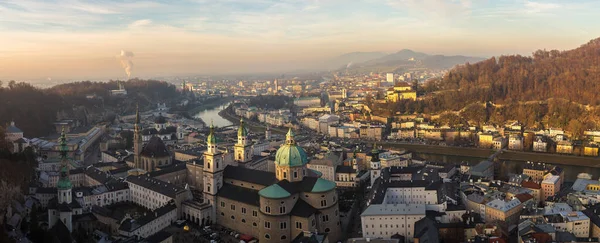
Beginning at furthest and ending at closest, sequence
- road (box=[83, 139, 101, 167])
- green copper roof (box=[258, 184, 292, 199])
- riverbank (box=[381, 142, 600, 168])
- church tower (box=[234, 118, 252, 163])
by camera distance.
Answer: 1. road (box=[83, 139, 101, 167])
2. riverbank (box=[381, 142, 600, 168])
3. church tower (box=[234, 118, 252, 163])
4. green copper roof (box=[258, 184, 292, 199])

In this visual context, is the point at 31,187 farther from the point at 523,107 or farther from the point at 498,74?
the point at 498,74

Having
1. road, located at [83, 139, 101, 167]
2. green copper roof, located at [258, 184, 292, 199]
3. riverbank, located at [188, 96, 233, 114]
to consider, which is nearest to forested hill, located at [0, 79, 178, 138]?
road, located at [83, 139, 101, 167]

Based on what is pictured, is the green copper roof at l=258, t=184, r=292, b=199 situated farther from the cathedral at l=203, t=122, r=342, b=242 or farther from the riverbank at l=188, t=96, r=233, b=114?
the riverbank at l=188, t=96, r=233, b=114

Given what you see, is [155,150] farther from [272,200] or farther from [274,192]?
[272,200]

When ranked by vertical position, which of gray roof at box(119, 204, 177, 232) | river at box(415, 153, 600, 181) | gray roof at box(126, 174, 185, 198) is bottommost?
river at box(415, 153, 600, 181)

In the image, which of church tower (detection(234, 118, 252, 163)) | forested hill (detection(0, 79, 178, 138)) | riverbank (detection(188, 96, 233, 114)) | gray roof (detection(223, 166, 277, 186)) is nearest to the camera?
gray roof (detection(223, 166, 277, 186))

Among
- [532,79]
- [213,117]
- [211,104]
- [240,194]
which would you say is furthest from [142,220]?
[211,104]
